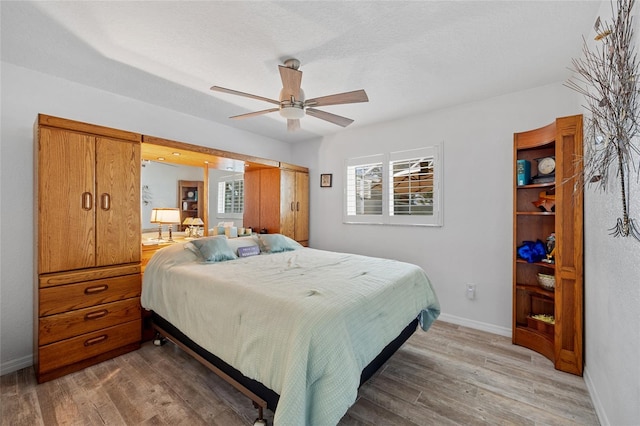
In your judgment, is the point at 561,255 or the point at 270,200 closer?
the point at 561,255

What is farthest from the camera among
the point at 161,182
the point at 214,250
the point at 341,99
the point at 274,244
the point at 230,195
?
the point at 230,195

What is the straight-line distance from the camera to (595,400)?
1.84 metres

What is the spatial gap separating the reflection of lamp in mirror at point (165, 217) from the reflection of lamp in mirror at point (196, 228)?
8.5 inches

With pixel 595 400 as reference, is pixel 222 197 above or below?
above

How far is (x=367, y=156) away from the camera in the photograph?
4074mm

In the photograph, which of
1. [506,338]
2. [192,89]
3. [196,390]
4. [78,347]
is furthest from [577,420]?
[192,89]

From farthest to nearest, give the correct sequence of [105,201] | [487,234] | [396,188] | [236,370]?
[396,188]
[487,234]
[105,201]
[236,370]

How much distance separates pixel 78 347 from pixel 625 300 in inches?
149

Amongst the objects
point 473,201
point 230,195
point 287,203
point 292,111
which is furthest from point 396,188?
point 230,195

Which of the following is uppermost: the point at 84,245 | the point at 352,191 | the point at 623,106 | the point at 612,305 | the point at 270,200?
the point at 623,106

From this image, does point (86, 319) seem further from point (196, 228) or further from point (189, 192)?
point (189, 192)

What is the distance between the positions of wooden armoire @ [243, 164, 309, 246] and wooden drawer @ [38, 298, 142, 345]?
2.07 m

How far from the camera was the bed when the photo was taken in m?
1.37

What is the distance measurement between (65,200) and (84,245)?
0.40 meters
